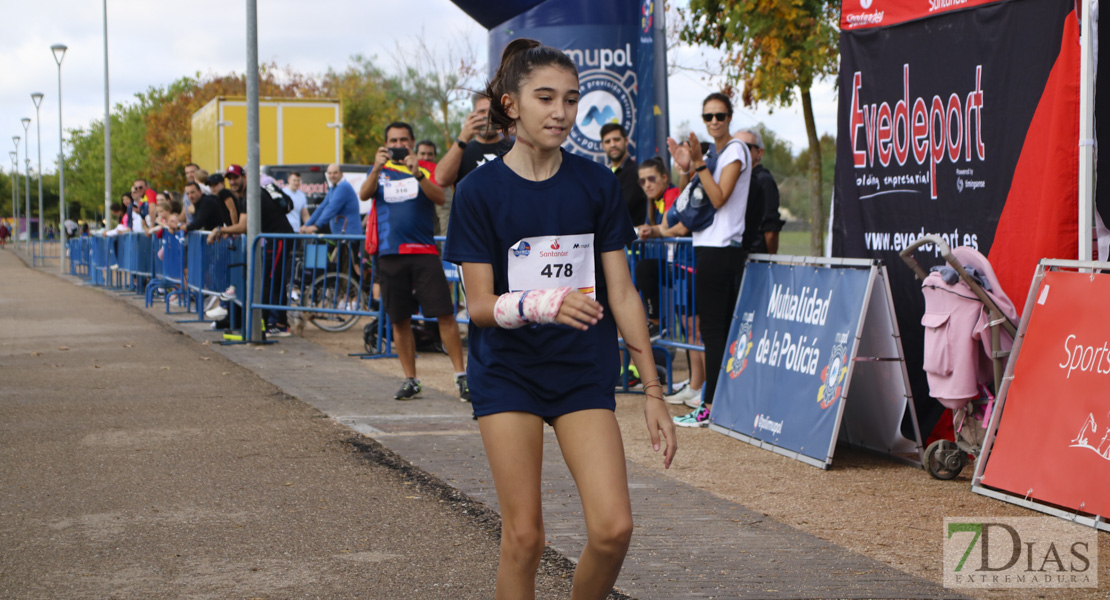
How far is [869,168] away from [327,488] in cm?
417

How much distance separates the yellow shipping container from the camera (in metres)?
24.7

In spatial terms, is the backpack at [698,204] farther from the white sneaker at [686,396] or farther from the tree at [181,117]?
the tree at [181,117]

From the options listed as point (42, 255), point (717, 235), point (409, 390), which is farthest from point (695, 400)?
point (42, 255)

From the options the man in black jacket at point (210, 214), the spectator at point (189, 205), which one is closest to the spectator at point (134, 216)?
the spectator at point (189, 205)

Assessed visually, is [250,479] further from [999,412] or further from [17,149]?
[17,149]

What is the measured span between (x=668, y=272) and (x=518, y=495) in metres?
5.74

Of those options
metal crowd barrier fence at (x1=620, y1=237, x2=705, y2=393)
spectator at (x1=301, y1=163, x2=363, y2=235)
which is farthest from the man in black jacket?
metal crowd barrier fence at (x1=620, y1=237, x2=705, y2=393)

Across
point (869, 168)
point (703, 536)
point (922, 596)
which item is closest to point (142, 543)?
point (703, 536)

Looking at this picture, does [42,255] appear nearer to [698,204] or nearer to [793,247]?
[793,247]

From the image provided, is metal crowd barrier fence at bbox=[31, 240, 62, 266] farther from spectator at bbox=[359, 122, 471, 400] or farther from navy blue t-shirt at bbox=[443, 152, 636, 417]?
navy blue t-shirt at bbox=[443, 152, 636, 417]

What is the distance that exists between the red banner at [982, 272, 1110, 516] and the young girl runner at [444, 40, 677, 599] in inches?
112

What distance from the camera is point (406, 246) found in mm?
9203

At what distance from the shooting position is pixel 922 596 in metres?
4.20

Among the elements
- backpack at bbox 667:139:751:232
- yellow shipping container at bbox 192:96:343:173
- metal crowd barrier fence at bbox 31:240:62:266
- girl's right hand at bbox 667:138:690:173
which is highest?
yellow shipping container at bbox 192:96:343:173
